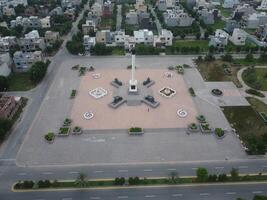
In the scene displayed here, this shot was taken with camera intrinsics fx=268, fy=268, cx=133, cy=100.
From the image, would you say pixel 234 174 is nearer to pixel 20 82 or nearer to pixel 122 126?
pixel 122 126

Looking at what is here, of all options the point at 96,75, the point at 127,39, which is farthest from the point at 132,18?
the point at 96,75

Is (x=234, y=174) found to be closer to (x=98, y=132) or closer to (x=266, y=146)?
(x=266, y=146)

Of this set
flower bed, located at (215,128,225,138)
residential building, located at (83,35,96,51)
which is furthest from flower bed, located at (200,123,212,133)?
residential building, located at (83,35,96,51)

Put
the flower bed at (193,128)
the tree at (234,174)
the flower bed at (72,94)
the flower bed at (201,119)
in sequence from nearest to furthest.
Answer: the tree at (234,174) → the flower bed at (193,128) → the flower bed at (201,119) → the flower bed at (72,94)

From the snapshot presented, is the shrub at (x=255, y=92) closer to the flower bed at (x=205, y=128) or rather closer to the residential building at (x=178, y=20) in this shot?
the flower bed at (x=205, y=128)

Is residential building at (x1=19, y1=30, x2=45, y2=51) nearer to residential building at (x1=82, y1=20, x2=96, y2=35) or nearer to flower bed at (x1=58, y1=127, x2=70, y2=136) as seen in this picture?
residential building at (x1=82, y1=20, x2=96, y2=35)

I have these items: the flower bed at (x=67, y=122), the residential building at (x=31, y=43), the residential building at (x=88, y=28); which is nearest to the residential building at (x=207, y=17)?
the residential building at (x=88, y=28)

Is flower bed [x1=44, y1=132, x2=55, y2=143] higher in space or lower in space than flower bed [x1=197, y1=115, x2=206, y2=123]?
lower
